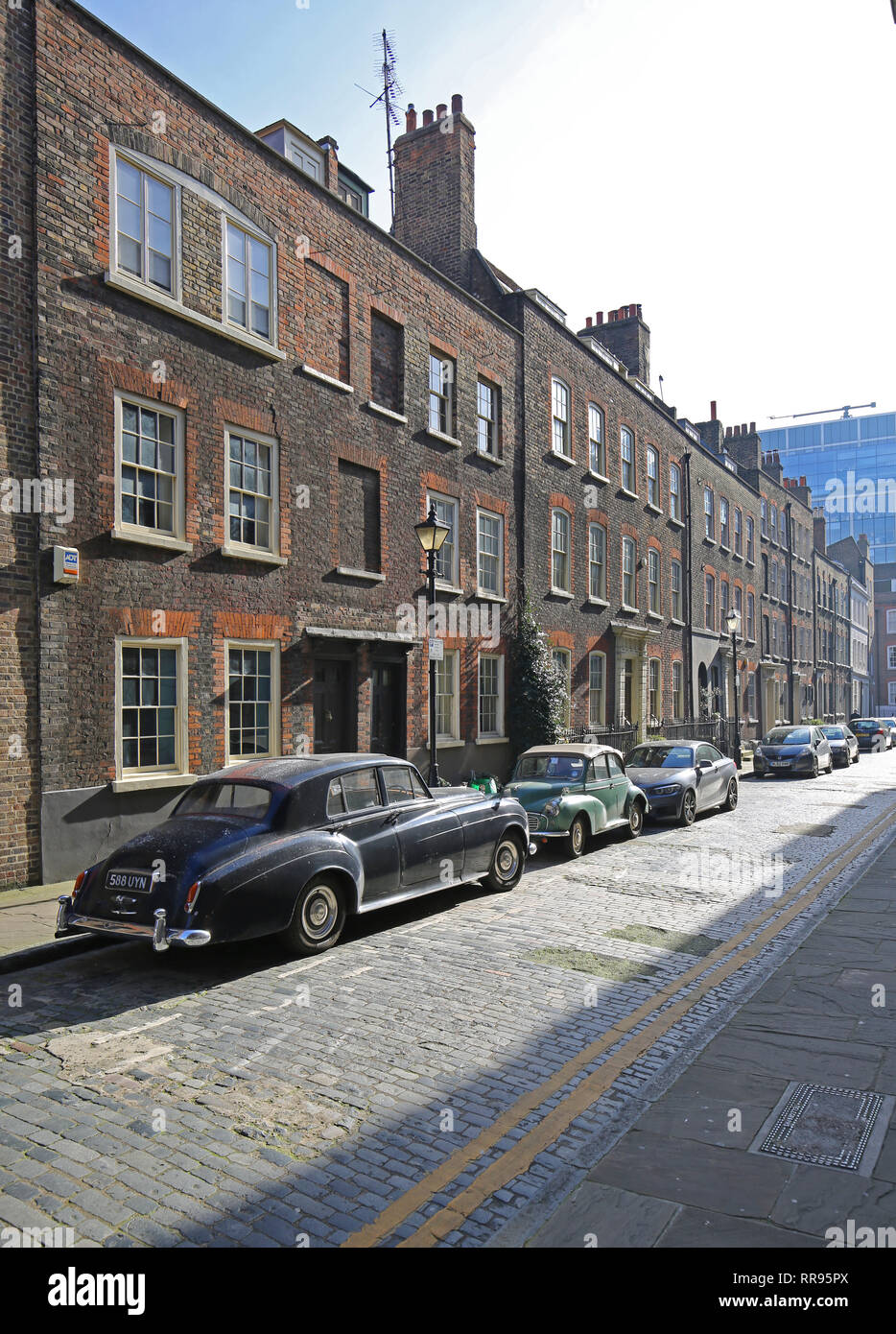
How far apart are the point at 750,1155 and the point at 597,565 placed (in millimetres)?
21802

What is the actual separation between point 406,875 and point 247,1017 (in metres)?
2.70

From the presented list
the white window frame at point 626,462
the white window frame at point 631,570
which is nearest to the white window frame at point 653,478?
the white window frame at point 626,462

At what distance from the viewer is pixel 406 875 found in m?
8.46

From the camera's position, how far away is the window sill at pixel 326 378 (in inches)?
566

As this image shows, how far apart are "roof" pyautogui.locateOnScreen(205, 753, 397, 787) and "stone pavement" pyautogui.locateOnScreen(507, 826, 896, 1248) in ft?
12.9

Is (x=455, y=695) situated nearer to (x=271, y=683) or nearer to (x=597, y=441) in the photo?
(x=271, y=683)

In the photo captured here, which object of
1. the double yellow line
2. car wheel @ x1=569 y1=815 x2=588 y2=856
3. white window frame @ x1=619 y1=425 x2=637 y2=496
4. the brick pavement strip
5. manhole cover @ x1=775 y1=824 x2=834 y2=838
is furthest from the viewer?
white window frame @ x1=619 y1=425 x2=637 y2=496

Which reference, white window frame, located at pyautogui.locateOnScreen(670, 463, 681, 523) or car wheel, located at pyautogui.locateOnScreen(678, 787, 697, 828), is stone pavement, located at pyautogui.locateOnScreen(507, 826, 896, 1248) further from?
white window frame, located at pyautogui.locateOnScreen(670, 463, 681, 523)

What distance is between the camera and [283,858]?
709 cm

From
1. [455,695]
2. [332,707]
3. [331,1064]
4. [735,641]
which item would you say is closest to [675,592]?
[735,641]

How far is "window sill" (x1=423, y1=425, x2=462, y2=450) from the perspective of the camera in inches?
688

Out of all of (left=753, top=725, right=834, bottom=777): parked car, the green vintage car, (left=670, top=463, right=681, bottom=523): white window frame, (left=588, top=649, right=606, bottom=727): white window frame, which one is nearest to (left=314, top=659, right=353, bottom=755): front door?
the green vintage car

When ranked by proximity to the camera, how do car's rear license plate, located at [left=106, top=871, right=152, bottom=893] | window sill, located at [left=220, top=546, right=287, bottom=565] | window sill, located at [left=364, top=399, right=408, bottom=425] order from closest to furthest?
car's rear license plate, located at [left=106, top=871, right=152, bottom=893] < window sill, located at [left=220, top=546, right=287, bottom=565] < window sill, located at [left=364, top=399, right=408, bottom=425]

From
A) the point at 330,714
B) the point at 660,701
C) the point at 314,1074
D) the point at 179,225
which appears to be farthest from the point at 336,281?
the point at 660,701
